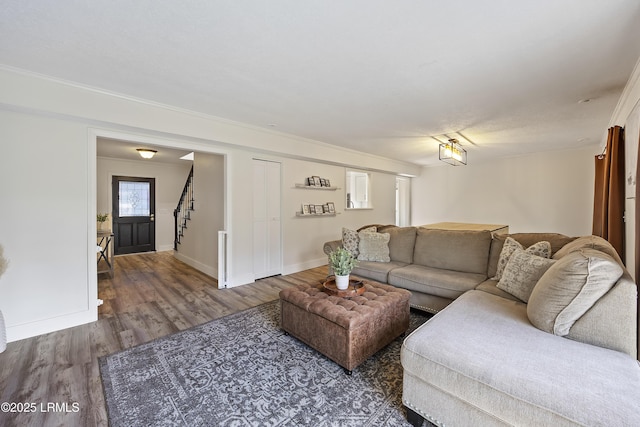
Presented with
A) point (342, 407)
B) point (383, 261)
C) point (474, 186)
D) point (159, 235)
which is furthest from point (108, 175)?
point (474, 186)

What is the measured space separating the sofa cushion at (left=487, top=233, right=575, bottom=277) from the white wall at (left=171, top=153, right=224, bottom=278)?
3.78m

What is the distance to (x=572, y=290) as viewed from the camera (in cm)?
156

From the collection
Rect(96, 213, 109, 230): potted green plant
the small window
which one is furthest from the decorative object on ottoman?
Rect(96, 213, 109, 230): potted green plant

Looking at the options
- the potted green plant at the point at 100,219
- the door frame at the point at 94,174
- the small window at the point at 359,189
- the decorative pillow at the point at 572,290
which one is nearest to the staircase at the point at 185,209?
the potted green plant at the point at 100,219

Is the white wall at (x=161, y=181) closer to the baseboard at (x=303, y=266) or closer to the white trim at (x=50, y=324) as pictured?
the baseboard at (x=303, y=266)

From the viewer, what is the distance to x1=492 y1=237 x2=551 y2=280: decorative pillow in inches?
96.8

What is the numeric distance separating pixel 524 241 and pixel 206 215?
4.74 m

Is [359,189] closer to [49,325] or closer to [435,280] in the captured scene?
[435,280]

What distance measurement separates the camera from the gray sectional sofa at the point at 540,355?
3.70 feet

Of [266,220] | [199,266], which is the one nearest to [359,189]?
[266,220]

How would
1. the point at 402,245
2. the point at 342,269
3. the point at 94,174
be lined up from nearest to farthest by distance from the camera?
the point at 342,269 < the point at 94,174 < the point at 402,245

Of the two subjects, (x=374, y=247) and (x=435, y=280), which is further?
(x=374, y=247)

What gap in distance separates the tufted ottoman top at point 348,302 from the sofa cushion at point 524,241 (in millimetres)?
1185

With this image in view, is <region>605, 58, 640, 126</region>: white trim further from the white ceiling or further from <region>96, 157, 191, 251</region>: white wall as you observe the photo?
<region>96, 157, 191, 251</region>: white wall
